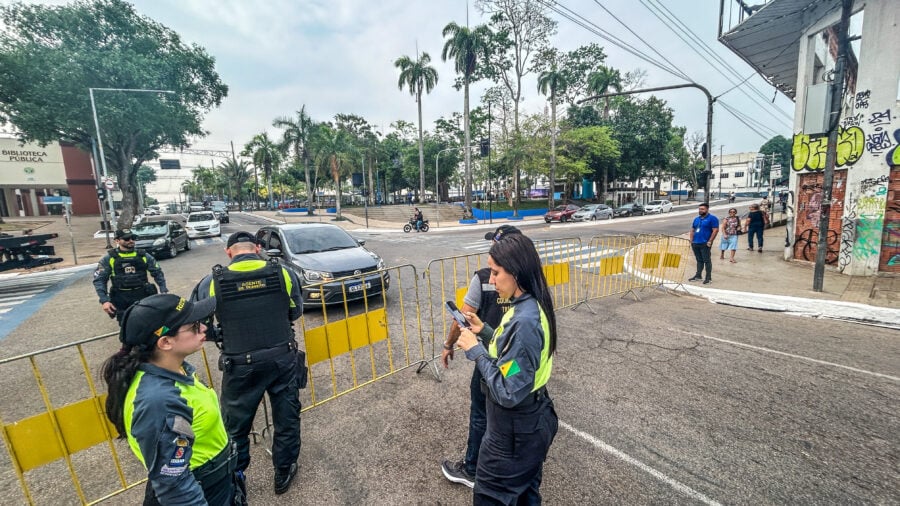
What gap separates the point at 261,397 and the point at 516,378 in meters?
1.86

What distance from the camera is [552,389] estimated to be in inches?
155

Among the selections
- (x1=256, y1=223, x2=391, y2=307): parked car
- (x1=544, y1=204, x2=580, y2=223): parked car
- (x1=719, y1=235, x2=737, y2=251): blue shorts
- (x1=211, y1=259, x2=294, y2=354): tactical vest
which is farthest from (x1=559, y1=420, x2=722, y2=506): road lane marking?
(x1=544, y1=204, x2=580, y2=223): parked car

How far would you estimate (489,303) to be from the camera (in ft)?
9.11

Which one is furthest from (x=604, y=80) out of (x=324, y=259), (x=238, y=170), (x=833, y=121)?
(x=238, y=170)

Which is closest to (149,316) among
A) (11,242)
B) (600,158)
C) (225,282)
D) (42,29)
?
(225,282)

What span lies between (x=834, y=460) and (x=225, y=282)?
483 centimetres

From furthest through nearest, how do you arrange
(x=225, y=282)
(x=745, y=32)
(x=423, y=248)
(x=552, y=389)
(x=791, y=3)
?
(x=423, y=248)
(x=745, y=32)
(x=791, y=3)
(x=552, y=389)
(x=225, y=282)

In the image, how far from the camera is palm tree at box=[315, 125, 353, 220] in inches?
1382

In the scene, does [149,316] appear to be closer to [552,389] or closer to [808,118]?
[552,389]

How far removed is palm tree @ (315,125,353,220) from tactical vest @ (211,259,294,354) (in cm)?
3413

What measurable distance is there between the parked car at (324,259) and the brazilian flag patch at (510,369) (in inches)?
161

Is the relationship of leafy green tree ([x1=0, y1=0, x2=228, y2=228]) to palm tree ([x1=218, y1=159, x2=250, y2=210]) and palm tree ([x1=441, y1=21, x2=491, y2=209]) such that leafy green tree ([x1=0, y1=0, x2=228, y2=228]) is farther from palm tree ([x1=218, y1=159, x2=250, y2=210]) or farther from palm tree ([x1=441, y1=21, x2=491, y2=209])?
palm tree ([x1=218, y1=159, x2=250, y2=210])

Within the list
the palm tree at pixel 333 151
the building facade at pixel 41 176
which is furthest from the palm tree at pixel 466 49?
the building facade at pixel 41 176

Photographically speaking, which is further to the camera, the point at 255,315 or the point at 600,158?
the point at 600,158
